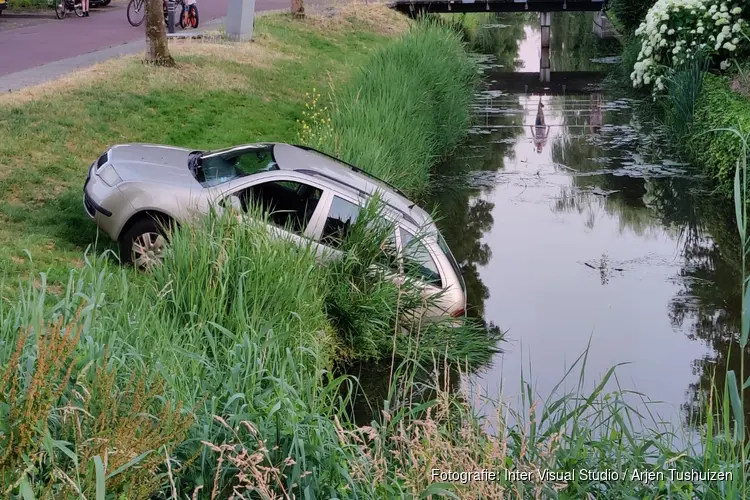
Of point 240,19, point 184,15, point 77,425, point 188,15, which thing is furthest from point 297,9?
point 77,425

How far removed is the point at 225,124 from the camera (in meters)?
16.1

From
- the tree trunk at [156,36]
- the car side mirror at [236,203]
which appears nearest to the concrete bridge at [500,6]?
the tree trunk at [156,36]

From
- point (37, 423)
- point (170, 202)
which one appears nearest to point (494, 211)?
point (170, 202)

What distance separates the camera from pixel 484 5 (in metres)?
36.9

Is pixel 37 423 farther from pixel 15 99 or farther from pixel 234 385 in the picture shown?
pixel 15 99

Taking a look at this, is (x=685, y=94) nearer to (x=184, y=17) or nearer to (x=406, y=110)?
(x=406, y=110)

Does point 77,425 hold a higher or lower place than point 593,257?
higher

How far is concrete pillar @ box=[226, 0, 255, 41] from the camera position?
22250 millimetres

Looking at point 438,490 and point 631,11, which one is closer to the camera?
point 438,490

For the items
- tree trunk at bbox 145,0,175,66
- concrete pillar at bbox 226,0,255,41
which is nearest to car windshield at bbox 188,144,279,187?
tree trunk at bbox 145,0,175,66

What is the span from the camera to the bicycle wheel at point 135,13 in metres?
26.7

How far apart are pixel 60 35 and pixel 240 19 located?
492cm

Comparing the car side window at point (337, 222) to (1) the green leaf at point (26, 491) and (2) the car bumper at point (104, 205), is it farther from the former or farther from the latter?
(1) the green leaf at point (26, 491)

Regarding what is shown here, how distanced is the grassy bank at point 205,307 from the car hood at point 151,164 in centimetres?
98
